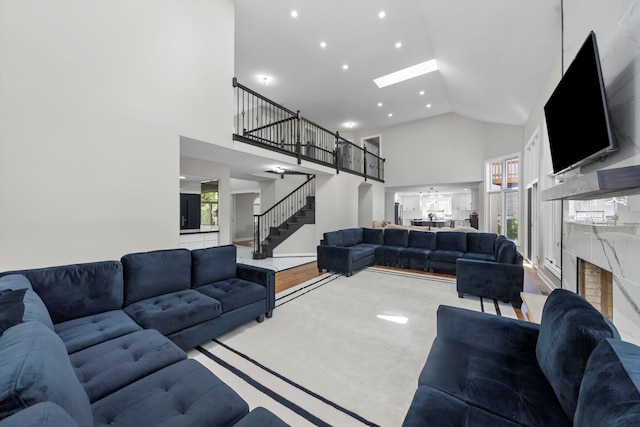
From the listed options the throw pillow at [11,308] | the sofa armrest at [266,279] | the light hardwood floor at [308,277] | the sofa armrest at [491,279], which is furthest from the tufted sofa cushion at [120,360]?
the sofa armrest at [491,279]

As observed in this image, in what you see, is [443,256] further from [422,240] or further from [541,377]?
[541,377]

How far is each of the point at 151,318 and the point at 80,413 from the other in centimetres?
138

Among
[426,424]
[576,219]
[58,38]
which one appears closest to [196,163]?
[58,38]

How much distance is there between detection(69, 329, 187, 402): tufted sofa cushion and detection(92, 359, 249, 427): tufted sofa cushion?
Answer: 0.09 metres

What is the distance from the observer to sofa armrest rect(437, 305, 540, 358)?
1.58m

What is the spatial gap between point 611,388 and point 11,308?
2.55 m

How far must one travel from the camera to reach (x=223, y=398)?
119 centimetres

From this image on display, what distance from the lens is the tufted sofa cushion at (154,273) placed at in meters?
2.42

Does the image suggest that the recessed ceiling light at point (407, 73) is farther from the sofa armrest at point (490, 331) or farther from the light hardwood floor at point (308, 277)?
the sofa armrest at point (490, 331)

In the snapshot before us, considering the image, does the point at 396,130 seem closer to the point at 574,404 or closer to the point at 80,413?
the point at 574,404

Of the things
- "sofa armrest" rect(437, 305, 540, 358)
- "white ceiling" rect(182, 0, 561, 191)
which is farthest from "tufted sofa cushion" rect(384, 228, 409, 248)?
"sofa armrest" rect(437, 305, 540, 358)

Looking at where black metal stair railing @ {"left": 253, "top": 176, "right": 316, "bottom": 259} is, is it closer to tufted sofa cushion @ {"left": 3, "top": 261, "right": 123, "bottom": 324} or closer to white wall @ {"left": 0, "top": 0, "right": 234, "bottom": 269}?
white wall @ {"left": 0, "top": 0, "right": 234, "bottom": 269}

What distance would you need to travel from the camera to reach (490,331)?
5.43 ft

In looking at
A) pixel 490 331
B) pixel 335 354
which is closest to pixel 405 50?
pixel 490 331
